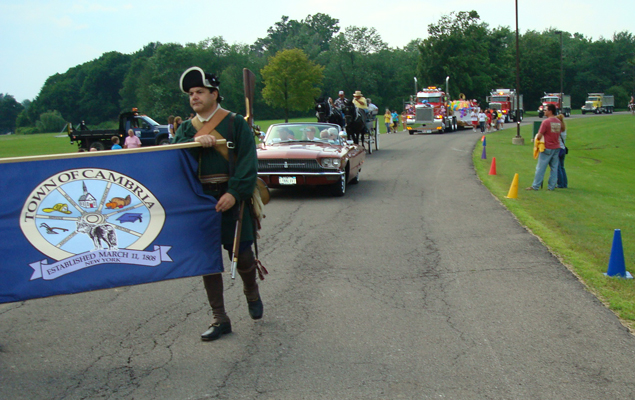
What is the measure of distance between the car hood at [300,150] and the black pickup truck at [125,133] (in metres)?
19.8

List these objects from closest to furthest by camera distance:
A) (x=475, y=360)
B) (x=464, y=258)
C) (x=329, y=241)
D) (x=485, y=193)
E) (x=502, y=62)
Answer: (x=475, y=360) → (x=464, y=258) → (x=329, y=241) → (x=485, y=193) → (x=502, y=62)

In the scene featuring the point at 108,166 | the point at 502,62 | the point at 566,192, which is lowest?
the point at 566,192

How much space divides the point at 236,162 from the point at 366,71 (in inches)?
3788

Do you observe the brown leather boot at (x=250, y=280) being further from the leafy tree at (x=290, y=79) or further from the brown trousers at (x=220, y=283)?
the leafy tree at (x=290, y=79)

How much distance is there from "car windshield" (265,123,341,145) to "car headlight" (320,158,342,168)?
4.52ft

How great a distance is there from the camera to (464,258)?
740 centimetres

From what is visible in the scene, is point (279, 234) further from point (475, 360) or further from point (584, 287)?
point (475, 360)

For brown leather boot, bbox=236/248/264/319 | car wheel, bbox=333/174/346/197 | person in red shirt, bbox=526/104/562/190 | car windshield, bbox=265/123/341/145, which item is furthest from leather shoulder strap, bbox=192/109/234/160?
person in red shirt, bbox=526/104/562/190

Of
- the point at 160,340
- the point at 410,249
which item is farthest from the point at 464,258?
the point at 160,340

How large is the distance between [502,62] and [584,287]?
94370 mm

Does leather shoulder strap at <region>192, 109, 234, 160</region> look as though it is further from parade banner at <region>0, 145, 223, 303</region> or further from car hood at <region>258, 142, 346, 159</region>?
car hood at <region>258, 142, 346, 159</region>

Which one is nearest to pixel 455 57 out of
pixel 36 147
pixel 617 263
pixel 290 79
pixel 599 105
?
pixel 599 105

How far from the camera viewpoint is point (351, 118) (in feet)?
74.7

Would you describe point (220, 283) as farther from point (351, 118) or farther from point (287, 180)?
point (351, 118)
